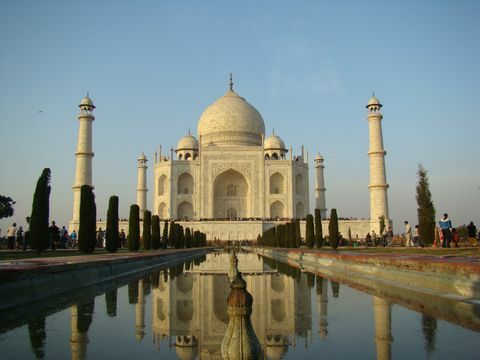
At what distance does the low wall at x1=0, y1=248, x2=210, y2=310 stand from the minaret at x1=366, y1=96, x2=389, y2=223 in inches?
957

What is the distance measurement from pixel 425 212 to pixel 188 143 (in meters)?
26.0

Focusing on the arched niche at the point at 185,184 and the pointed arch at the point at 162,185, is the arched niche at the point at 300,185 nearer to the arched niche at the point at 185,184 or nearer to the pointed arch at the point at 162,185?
the arched niche at the point at 185,184

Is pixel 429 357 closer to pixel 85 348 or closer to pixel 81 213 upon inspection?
pixel 85 348

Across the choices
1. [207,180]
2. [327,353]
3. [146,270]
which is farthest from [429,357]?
[207,180]

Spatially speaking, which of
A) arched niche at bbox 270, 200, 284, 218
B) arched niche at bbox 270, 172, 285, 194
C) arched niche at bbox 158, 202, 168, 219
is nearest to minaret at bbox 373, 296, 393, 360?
arched niche at bbox 270, 200, 284, 218

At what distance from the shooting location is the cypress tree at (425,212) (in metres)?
14.1

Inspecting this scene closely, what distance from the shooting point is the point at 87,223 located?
11.1 metres

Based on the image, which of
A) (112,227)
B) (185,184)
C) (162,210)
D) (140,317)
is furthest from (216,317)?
(162,210)

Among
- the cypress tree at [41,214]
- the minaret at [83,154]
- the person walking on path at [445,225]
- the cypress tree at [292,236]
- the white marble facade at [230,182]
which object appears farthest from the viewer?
the white marble facade at [230,182]

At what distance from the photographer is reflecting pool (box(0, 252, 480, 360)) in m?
2.28

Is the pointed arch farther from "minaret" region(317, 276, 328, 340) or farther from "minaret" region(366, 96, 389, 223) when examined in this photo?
"minaret" region(317, 276, 328, 340)

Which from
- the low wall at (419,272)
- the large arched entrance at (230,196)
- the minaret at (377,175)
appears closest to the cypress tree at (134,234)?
the low wall at (419,272)

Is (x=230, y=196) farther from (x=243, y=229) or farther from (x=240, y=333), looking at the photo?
(x=240, y=333)

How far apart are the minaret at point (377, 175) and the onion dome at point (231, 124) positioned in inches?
419
